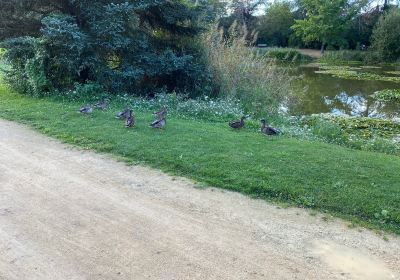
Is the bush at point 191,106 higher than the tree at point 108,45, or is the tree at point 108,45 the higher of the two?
the tree at point 108,45

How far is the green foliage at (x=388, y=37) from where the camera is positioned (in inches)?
1593

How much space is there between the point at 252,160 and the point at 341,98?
566 inches

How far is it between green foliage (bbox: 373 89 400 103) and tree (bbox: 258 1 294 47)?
33.2 meters

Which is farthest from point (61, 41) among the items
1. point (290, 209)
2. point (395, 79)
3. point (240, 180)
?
point (395, 79)

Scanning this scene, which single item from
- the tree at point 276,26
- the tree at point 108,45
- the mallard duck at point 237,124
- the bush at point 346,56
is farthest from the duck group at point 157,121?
the tree at point 276,26

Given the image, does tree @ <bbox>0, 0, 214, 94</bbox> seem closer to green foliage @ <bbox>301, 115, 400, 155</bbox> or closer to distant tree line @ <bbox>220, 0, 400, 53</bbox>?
green foliage @ <bbox>301, 115, 400, 155</bbox>

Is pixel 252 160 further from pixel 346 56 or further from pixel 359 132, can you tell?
pixel 346 56

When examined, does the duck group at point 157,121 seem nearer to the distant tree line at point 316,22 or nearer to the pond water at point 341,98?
the pond water at point 341,98

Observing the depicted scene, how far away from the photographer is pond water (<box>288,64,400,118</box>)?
1593 centimetres

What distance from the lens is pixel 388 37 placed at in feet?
134

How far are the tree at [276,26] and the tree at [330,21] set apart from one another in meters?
4.30

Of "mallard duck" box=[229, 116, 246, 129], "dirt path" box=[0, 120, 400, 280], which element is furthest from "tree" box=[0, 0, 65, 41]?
"dirt path" box=[0, 120, 400, 280]

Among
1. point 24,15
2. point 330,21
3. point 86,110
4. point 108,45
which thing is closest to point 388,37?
point 330,21

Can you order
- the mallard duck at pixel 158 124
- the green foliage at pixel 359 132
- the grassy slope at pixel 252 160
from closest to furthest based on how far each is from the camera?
1. the grassy slope at pixel 252 160
2. the mallard duck at pixel 158 124
3. the green foliage at pixel 359 132
